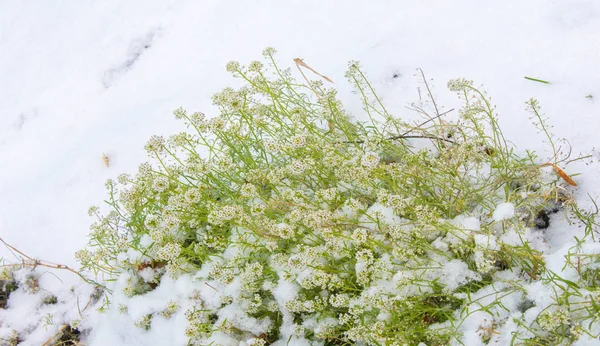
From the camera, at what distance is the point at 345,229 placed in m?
2.71

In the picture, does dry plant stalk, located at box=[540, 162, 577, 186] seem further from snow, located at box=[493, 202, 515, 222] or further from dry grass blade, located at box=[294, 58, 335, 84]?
dry grass blade, located at box=[294, 58, 335, 84]

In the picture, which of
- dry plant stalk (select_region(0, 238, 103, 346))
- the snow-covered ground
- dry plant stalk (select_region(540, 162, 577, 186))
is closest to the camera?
dry plant stalk (select_region(540, 162, 577, 186))

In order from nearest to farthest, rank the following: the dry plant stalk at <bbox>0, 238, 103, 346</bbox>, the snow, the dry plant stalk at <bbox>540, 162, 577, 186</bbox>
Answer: the snow
the dry plant stalk at <bbox>540, 162, 577, 186</bbox>
the dry plant stalk at <bbox>0, 238, 103, 346</bbox>

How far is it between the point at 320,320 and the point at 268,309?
0.93 ft

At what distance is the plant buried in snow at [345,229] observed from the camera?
8.09 feet

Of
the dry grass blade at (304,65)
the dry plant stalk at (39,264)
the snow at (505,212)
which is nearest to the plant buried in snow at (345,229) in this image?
the snow at (505,212)

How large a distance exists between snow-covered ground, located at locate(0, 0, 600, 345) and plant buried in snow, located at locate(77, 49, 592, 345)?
37 cm

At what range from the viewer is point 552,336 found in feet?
7.39

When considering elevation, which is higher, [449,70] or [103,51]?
[103,51]

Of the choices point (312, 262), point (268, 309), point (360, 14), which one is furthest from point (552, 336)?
point (360, 14)

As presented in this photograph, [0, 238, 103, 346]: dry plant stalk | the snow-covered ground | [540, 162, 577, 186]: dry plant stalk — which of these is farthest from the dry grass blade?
[0, 238, 103, 346]: dry plant stalk

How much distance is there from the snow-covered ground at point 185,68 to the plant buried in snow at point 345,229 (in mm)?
368

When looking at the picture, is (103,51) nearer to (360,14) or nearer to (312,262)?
(360,14)

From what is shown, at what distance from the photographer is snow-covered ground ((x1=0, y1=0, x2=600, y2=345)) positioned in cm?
319
